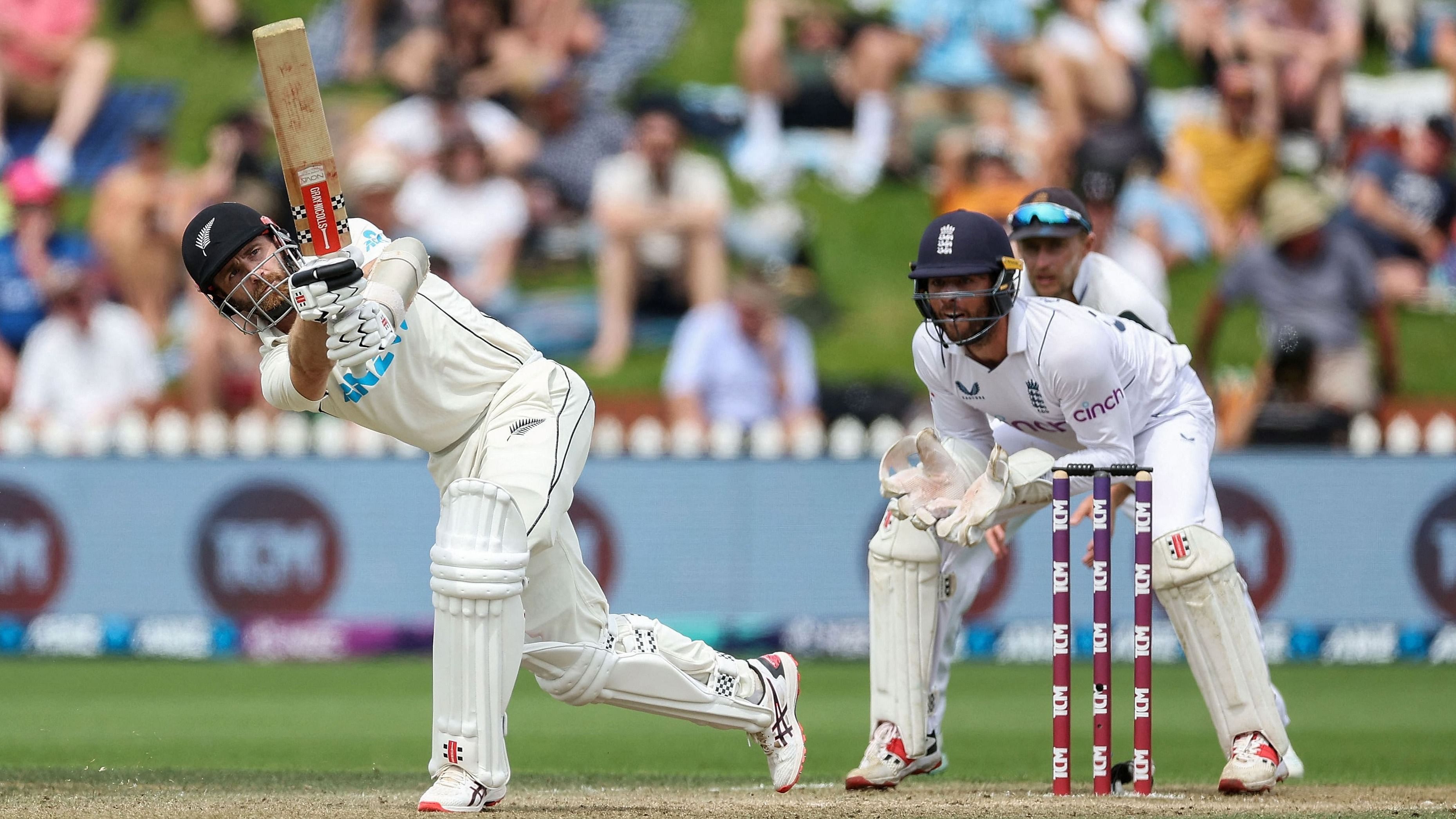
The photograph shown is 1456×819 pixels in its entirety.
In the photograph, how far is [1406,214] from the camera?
1228cm

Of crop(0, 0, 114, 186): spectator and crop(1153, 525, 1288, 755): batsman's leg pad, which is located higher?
crop(0, 0, 114, 186): spectator

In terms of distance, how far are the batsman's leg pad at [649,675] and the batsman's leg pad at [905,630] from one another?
1.43ft

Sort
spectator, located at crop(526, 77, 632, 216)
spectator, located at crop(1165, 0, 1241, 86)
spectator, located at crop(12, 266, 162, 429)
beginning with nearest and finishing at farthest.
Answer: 1. spectator, located at crop(12, 266, 162, 429)
2. spectator, located at crop(526, 77, 632, 216)
3. spectator, located at crop(1165, 0, 1241, 86)

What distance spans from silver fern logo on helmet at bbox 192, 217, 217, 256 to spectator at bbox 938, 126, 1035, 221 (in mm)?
7531

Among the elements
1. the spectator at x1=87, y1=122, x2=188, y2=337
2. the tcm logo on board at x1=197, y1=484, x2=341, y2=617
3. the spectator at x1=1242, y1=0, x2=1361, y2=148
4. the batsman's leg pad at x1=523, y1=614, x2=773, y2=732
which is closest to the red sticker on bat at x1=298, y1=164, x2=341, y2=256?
the batsman's leg pad at x1=523, y1=614, x2=773, y2=732

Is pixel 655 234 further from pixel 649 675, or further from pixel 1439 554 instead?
pixel 649 675

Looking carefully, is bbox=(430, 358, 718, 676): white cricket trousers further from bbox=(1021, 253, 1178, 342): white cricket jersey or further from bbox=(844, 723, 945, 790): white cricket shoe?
bbox=(1021, 253, 1178, 342): white cricket jersey

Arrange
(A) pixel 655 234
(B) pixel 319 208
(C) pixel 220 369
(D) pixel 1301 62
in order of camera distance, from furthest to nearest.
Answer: (D) pixel 1301 62 < (A) pixel 655 234 < (C) pixel 220 369 < (B) pixel 319 208

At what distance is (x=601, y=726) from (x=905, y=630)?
2777 millimetres

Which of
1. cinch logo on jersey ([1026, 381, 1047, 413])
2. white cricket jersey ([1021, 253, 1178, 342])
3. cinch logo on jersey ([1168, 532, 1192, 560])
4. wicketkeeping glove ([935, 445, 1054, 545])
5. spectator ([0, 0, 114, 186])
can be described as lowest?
cinch logo on jersey ([1168, 532, 1192, 560])

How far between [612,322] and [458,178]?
4.53ft

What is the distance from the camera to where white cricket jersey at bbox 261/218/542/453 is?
15.2 ft

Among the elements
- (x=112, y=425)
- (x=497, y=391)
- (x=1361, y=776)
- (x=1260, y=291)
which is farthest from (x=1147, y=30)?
(x=497, y=391)

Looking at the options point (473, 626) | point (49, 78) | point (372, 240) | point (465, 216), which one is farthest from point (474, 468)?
point (49, 78)
